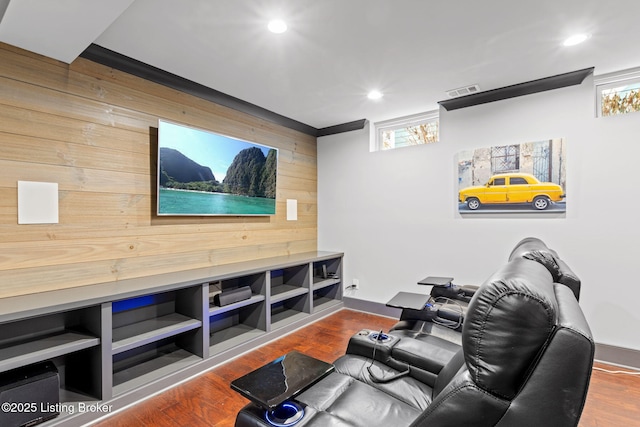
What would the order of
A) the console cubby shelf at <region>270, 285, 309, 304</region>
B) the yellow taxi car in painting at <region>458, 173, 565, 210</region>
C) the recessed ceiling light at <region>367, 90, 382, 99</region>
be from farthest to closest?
the console cubby shelf at <region>270, 285, 309, 304</region>
the recessed ceiling light at <region>367, 90, 382, 99</region>
the yellow taxi car in painting at <region>458, 173, 565, 210</region>

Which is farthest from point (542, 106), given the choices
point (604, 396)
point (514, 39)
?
point (604, 396)

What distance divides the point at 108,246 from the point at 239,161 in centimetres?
140

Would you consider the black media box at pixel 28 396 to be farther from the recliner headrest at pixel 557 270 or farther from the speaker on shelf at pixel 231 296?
the recliner headrest at pixel 557 270

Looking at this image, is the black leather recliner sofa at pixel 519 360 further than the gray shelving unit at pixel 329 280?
No

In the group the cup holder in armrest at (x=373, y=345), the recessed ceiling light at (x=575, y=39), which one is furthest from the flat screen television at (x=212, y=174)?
the recessed ceiling light at (x=575, y=39)

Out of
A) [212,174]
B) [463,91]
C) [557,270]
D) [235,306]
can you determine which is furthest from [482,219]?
[212,174]

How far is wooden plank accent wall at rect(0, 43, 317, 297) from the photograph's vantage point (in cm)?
198

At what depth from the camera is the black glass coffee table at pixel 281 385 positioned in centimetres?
113

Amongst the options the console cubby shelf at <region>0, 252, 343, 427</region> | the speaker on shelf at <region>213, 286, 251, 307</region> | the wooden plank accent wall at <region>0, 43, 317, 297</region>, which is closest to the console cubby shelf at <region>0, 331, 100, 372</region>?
the console cubby shelf at <region>0, 252, 343, 427</region>

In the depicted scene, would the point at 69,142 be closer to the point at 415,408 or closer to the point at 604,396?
the point at 415,408

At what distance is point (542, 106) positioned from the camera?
292cm

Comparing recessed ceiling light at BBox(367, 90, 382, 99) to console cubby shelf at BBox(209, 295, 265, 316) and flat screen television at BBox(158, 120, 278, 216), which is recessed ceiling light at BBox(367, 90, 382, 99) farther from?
console cubby shelf at BBox(209, 295, 265, 316)

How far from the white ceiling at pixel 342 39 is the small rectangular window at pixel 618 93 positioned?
0.14 metres

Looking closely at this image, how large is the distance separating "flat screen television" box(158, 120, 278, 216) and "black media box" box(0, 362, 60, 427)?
1267 millimetres
